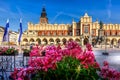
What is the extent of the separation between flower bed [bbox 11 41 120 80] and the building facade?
83868 millimetres

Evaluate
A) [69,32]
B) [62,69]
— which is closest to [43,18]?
[69,32]

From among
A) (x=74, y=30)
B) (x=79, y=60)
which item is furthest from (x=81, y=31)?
(x=79, y=60)

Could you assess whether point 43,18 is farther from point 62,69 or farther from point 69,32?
point 62,69

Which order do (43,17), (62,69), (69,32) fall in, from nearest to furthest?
1. (62,69)
2. (69,32)
3. (43,17)

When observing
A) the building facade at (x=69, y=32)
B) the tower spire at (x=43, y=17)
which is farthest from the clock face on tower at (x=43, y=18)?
the building facade at (x=69, y=32)

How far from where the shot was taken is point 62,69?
4.56m

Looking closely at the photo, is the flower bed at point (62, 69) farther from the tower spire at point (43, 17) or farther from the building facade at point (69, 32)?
the tower spire at point (43, 17)

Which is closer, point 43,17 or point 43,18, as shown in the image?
point 43,18

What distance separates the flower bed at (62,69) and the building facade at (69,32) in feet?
275

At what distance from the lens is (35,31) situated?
102 metres

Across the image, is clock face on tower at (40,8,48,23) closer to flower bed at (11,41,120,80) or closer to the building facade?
the building facade

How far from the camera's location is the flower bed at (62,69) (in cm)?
426

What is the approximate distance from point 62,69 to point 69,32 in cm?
9701

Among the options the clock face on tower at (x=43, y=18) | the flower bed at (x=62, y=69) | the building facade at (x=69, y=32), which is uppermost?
the clock face on tower at (x=43, y=18)
